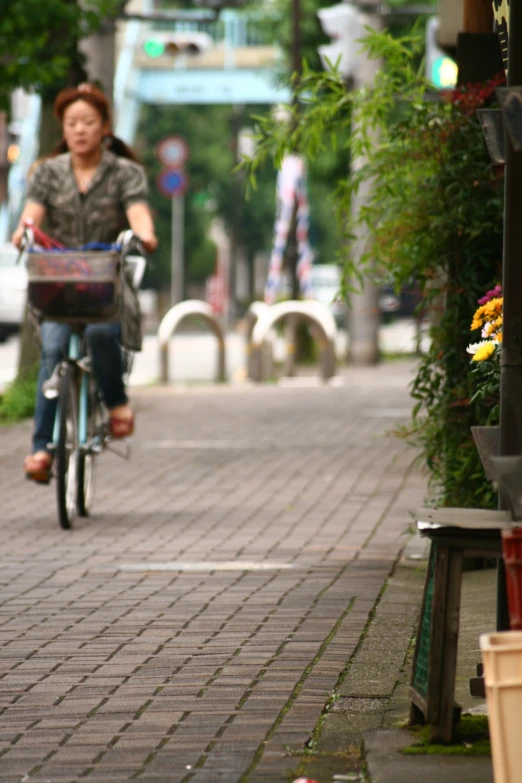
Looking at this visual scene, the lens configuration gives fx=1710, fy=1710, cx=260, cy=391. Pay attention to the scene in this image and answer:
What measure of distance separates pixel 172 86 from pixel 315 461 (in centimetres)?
3104

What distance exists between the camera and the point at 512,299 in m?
4.27

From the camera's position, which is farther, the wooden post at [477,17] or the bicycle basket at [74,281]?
the bicycle basket at [74,281]

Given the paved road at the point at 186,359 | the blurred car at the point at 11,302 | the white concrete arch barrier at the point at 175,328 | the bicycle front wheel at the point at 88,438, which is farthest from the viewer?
the blurred car at the point at 11,302

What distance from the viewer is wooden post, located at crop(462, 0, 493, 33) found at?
275 inches

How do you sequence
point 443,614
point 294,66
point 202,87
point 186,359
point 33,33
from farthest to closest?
point 202,87 < point 186,359 < point 294,66 < point 33,33 < point 443,614

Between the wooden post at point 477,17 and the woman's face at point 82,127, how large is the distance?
7.80ft

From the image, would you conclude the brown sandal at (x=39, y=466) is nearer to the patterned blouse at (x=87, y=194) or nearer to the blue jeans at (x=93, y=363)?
the blue jeans at (x=93, y=363)

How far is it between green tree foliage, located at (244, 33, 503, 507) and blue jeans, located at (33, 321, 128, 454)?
1.91 metres

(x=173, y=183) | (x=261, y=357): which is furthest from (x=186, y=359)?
(x=261, y=357)

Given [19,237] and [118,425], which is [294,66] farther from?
[19,237]

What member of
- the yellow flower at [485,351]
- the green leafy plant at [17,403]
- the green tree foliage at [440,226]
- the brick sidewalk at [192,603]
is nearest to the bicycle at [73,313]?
the brick sidewalk at [192,603]

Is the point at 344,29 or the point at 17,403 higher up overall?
the point at 344,29

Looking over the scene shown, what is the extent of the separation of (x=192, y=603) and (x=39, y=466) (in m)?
2.20

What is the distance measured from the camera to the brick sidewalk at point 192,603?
4.22m
